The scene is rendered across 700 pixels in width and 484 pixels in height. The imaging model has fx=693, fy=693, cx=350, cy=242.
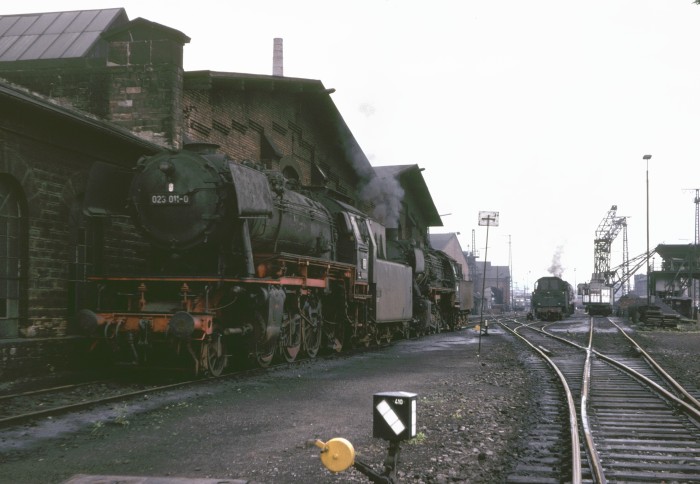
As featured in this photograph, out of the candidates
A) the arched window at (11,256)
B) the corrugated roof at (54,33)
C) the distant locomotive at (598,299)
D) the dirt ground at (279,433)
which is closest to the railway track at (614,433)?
the dirt ground at (279,433)

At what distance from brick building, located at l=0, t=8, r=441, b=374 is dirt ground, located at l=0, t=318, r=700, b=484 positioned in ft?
10.4

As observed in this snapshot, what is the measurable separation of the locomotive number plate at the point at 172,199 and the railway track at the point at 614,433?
18.2ft

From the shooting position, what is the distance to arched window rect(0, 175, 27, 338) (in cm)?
1005

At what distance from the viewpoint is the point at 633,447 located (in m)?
5.92

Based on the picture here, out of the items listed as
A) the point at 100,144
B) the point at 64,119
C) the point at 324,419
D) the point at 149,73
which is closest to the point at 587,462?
the point at 324,419

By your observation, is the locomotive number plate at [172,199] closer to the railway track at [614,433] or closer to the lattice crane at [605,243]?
the railway track at [614,433]

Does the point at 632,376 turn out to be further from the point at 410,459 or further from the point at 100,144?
the point at 100,144

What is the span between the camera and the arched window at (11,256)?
10.0 metres

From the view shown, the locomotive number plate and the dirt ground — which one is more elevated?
the locomotive number plate

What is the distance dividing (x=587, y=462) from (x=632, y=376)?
254 inches

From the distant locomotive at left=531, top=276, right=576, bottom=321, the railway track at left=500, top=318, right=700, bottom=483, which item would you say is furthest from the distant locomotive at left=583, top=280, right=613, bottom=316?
the railway track at left=500, top=318, right=700, bottom=483

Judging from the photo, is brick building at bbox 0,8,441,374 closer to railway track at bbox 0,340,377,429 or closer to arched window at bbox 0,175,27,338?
arched window at bbox 0,175,27,338

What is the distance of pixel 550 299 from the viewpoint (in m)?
43.2

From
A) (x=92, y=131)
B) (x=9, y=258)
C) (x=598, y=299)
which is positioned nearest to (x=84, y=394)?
(x=9, y=258)
